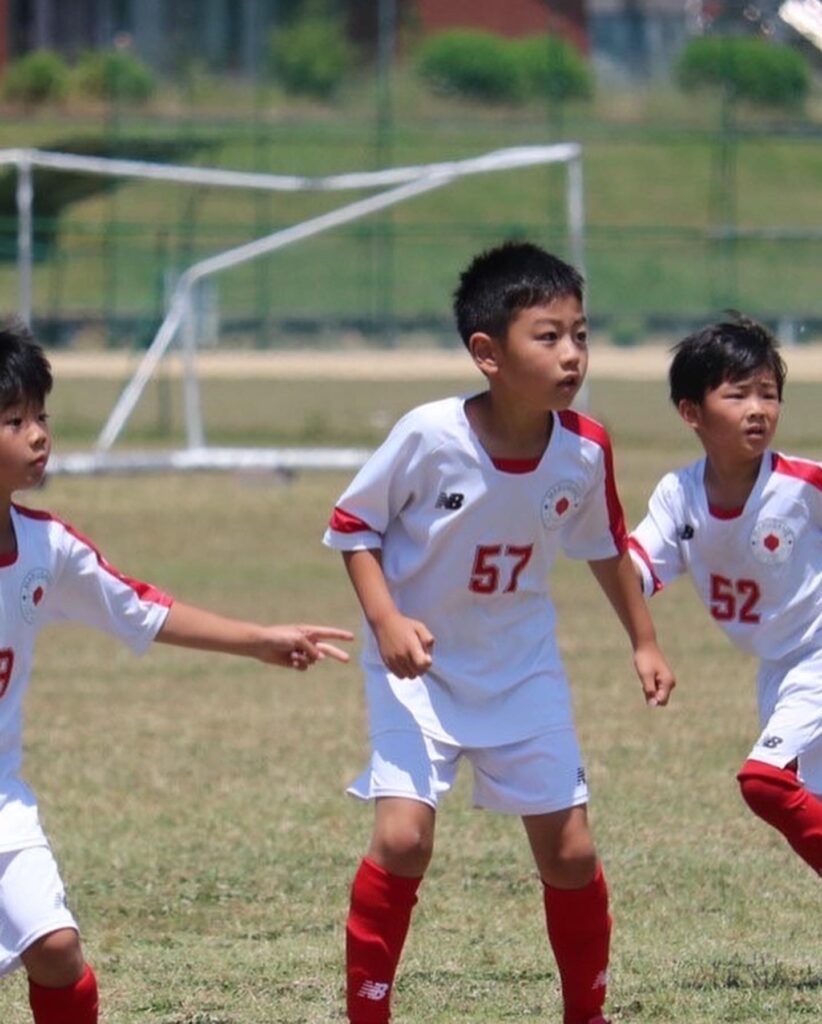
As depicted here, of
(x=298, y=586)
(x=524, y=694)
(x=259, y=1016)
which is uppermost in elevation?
(x=524, y=694)

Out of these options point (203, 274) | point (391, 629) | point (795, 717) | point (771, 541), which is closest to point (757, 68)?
point (203, 274)

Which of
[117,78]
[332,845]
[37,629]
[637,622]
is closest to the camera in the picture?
[37,629]

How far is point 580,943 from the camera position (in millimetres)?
4434

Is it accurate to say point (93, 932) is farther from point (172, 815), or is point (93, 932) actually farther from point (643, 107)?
point (643, 107)

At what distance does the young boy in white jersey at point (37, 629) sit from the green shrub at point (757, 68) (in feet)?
92.0

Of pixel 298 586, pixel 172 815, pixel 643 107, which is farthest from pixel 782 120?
pixel 172 815

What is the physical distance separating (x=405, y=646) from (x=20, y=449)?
0.79 m

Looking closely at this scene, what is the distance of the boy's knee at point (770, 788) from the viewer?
4781 mm

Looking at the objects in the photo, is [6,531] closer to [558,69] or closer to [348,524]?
[348,524]

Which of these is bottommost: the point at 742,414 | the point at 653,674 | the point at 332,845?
the point at 332,845

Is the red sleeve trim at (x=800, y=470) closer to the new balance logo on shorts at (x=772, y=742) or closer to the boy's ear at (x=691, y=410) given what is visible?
the boy's ear at (x=691, y=410)

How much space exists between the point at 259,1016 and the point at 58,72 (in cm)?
3172

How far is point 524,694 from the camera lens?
4406mm

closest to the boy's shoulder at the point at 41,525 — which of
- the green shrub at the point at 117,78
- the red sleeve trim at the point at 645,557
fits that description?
the red sleeve trim at the point at 645,557
